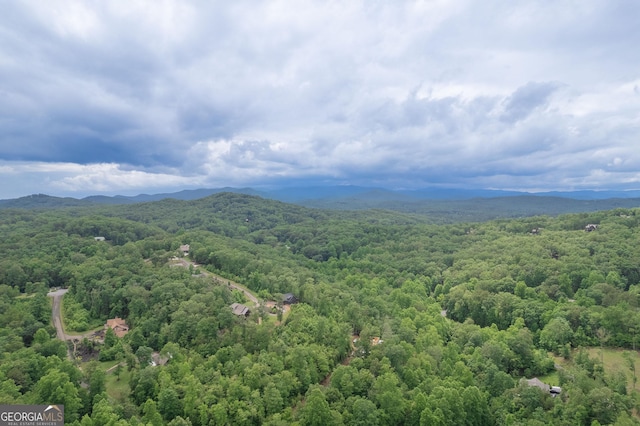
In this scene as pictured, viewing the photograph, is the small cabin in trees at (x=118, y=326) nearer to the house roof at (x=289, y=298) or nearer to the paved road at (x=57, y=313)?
the paved road at (x=57, y=313)

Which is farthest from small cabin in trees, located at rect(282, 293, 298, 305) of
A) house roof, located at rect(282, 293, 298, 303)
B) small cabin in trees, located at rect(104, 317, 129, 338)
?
small cabin in trees, located at rect(104, 317, 129, 338)

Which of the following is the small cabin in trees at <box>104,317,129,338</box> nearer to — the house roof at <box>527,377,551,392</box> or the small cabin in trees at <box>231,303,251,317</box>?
the small cabin in trees at <box>231,303,251,317</box>

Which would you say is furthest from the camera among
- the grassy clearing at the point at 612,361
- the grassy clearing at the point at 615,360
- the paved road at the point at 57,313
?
the paved road at the point at 57,313

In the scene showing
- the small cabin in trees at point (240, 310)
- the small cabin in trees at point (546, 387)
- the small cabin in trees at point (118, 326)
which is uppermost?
the small cabin in trees at point (240, 310)

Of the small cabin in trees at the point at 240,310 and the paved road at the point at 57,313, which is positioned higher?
the small cabin in trees at the point at 240,310

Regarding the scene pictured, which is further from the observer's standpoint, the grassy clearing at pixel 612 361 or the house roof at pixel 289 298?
the house roof at pixel 289 298

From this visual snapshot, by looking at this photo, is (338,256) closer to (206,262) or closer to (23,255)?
(206,262)

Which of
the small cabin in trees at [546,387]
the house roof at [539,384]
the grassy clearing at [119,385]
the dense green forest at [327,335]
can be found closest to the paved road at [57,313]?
the dense green forest at [327,335]

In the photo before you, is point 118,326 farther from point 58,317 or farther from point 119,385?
point 119,385
